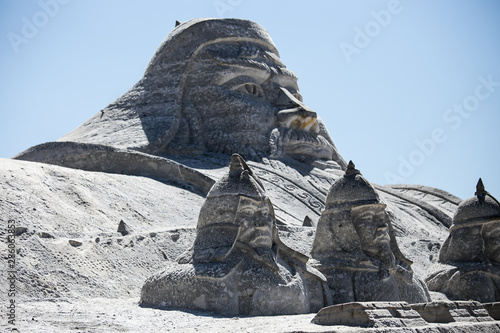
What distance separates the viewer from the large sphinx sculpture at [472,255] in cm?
1007

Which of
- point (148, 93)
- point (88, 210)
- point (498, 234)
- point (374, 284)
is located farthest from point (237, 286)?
point (148, 93)

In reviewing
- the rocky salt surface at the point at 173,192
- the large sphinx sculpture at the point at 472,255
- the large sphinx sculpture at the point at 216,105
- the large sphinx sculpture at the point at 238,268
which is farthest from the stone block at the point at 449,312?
the large sphinx sculpture at the point at 216,105

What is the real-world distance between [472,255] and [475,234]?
31 cm

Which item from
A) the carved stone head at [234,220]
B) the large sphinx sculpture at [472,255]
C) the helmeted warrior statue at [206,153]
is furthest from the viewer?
the helmeted warrior statue at [206,153]

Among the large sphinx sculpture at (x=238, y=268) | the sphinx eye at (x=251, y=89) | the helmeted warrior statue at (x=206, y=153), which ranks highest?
the sphinx eye at (x=251, y=89)

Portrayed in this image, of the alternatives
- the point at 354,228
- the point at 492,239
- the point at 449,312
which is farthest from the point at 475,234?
the point at 449,312

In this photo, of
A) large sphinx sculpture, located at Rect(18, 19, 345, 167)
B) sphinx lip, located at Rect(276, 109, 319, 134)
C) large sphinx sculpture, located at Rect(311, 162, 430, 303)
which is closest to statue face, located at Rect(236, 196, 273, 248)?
large sphinx sculpture, located at Rect(311, 162, 430, 303)

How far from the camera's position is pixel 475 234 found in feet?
34.7

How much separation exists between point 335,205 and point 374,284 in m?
1.07

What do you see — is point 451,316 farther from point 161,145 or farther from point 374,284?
point 161,145

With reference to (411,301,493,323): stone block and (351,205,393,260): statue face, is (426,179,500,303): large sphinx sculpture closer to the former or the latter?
(351,205,393,260): statue face

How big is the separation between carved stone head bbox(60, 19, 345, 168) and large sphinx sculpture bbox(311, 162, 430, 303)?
22.1 ft

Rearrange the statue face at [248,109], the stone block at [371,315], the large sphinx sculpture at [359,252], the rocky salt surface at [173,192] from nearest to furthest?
1. the stone block at [371,315]
2. the rocky salt surface at [173,192]
3. the large sphinx sculpture at [359,252]
4. the statue face at [248,109]

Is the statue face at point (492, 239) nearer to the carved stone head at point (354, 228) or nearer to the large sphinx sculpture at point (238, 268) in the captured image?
the carved stone head at point (354, 228)
